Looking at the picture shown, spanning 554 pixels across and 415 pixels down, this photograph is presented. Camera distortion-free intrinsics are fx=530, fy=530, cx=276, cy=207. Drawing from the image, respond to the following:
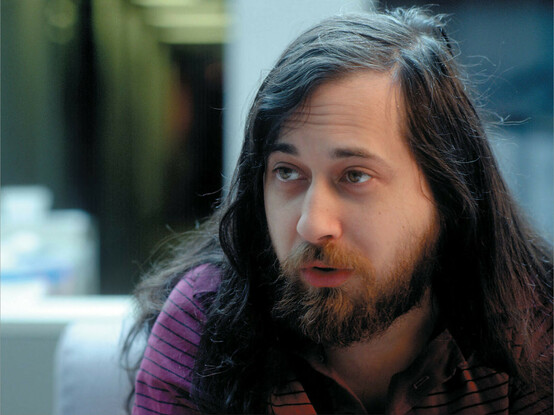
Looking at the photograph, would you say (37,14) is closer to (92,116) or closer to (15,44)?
(15,44)

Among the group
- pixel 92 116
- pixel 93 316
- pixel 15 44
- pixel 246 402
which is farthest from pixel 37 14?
pixel 246 402

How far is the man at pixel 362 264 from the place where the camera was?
101 cm

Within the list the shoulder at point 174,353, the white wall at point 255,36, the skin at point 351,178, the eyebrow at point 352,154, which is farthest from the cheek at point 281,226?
the white wall at point 255,36

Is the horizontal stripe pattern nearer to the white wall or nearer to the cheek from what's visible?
the cheek

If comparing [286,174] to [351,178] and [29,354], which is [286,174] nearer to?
[351,178]

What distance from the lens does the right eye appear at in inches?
41.4

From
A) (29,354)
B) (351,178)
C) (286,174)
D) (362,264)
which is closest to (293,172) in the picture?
(286,174)

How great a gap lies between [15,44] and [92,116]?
0.45 metres

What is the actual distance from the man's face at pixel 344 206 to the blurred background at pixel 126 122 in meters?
0.98

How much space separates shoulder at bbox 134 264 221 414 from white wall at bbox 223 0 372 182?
2.35 ft

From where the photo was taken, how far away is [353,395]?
1104 millimetres

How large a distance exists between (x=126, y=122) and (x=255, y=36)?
719 mm

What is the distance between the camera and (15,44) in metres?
2.30

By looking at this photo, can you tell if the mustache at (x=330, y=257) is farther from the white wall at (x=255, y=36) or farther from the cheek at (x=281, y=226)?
the white wall at (x=255, y=36)
